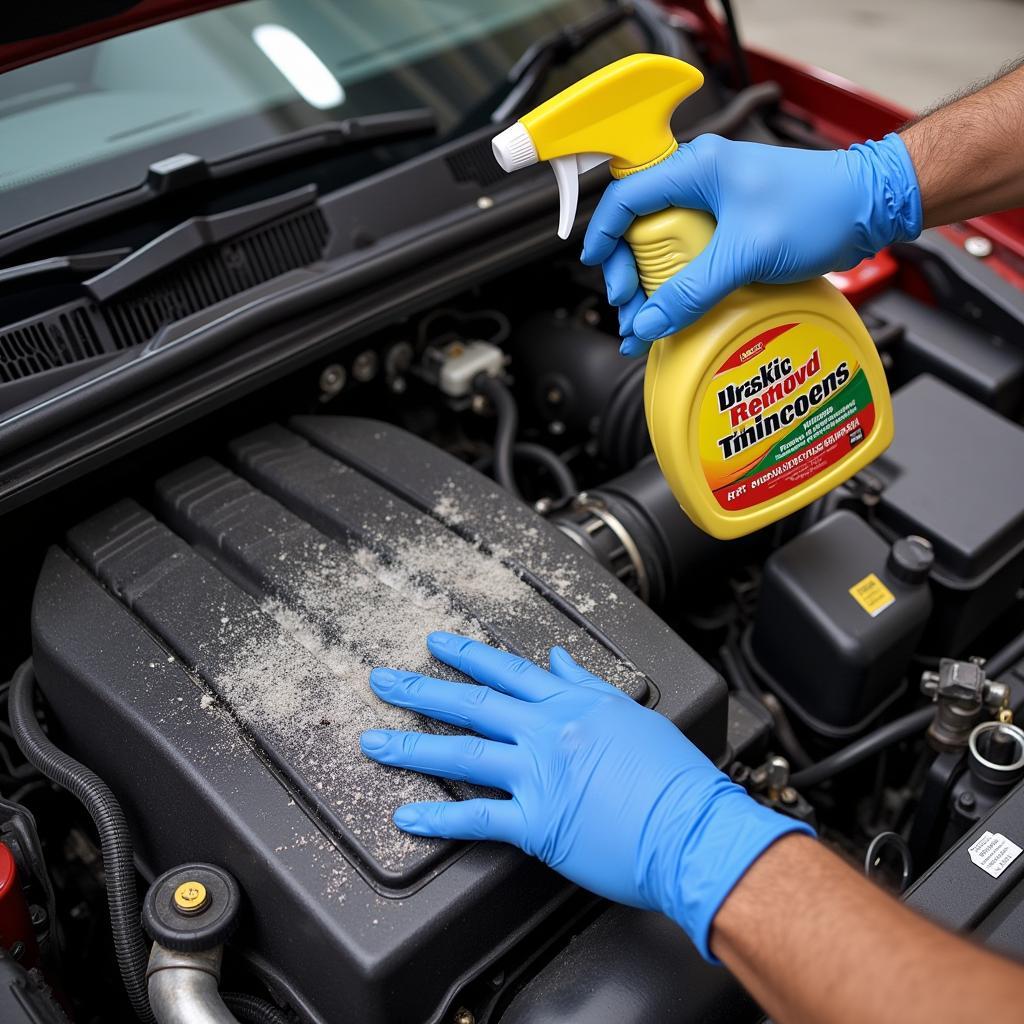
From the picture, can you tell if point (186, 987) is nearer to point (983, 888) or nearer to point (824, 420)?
point (983, 888)

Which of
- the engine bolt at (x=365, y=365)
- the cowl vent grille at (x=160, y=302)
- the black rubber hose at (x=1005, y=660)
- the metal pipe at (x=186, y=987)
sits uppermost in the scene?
the cowl vent grille at (x=160, y=302)

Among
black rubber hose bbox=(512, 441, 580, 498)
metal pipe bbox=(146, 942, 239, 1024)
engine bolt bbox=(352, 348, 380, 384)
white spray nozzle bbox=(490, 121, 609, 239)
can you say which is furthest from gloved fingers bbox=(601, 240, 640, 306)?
metal pipe bbox=(146, 942, 239, 1024)

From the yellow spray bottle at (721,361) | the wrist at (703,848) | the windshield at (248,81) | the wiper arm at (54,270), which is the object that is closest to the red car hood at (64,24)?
the windshield at (248,81)

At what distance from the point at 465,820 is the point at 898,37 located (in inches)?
250

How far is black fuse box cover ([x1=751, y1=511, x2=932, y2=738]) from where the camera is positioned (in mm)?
1415

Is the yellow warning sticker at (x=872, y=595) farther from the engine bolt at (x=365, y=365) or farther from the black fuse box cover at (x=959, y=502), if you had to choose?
the engine bolt at (x=365, y=365)

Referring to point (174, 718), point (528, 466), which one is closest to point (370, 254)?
point (528, 466)

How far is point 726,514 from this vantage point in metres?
1.32

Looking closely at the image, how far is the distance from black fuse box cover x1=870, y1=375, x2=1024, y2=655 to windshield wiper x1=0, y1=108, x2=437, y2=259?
2.98 feet

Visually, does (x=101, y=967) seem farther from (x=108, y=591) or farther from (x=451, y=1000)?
(x=451, y=1000)

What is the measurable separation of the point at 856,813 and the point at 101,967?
3.68ft

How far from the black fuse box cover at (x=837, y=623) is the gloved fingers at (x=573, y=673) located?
399mm

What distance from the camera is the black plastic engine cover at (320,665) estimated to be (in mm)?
1043

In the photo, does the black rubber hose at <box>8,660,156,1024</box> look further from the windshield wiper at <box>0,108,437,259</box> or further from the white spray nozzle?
the white spray nozzle
